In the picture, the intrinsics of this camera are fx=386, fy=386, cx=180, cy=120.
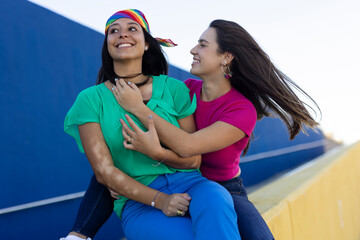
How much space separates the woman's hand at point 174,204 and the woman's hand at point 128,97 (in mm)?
497

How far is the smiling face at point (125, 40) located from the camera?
2.19m

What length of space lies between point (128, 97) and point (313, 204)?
227 cm

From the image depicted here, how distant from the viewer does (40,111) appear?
184 inches

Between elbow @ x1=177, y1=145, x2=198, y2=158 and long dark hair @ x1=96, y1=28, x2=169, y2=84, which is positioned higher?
long dark hair @ x1=96, y1=28, x2=169, y2=84

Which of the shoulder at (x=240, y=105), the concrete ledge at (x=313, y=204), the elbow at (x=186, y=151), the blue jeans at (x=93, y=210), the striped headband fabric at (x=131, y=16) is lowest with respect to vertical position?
the concrete ledge at (x=313, y=204)

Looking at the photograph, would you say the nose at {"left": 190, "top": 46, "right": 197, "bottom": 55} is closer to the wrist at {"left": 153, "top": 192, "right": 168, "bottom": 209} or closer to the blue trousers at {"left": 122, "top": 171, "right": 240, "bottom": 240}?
the blue trousers at {"left": 122, "top": 171, "right": 240, "bottom": 240}

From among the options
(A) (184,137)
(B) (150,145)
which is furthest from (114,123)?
(A) (184,137)

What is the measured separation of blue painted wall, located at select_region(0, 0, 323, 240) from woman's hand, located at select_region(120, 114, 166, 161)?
2769mm

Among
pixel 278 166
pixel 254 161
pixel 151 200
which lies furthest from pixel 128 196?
pixel 278 166

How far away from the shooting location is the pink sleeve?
2.28m

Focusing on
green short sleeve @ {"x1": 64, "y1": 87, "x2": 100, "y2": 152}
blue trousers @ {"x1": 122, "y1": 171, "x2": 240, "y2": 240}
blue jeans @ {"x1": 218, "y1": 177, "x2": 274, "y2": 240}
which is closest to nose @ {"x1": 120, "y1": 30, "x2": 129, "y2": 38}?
green short sleeve @ {"x1": 64, "y1": 87, "x2": 100, "y2": 152}

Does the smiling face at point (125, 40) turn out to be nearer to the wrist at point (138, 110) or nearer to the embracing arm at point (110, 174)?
the wrist at point (138, 110)

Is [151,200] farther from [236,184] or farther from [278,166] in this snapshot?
[278,166]

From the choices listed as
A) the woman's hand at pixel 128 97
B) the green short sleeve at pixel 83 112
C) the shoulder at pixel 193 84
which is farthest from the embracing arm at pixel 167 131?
the shoulder at pixel 193 84
